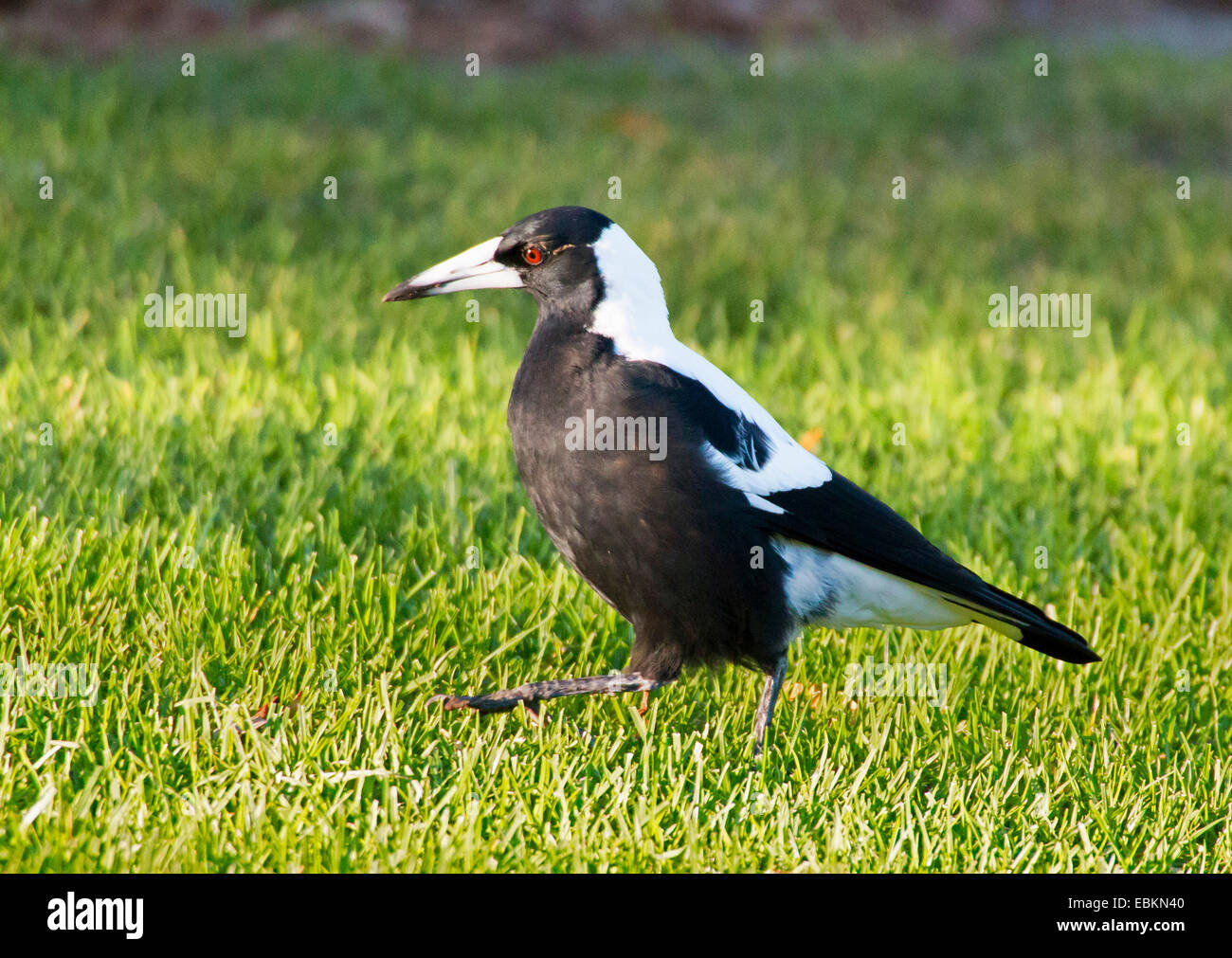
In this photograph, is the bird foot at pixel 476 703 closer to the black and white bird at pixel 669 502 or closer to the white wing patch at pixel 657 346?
the black and white bird at pixel 669 502

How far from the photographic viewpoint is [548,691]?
3207 millimetres

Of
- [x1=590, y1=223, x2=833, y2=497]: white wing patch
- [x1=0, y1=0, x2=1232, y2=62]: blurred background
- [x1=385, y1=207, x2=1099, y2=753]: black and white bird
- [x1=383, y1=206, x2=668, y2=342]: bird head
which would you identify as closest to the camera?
[x1=385, y1=207, x2=1099, y2=753]: black and white bird

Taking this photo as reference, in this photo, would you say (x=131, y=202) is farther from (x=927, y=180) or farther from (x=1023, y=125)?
(x=1023, y=125)

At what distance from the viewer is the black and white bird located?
9.92 feet

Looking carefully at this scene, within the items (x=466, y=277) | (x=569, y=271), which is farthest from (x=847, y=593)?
(x=466, y=277)

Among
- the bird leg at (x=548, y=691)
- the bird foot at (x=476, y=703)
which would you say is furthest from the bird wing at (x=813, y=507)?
the bird foot at (x=476, y=703)

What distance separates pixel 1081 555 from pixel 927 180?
433 cm

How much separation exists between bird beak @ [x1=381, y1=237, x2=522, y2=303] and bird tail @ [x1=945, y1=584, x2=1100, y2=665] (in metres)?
1.27

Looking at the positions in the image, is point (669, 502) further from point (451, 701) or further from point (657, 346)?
point (451, 701)

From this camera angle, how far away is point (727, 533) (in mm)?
3059

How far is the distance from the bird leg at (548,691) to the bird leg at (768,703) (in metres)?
0.23

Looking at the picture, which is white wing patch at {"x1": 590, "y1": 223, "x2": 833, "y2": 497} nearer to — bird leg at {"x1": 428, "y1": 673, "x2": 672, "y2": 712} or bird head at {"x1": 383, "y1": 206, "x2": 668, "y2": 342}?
bird head at {"x1": 383, "y1": 206, "x2": 668, "y2": 342}

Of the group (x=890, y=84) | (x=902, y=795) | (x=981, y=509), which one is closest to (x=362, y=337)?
(x=981, y=509)

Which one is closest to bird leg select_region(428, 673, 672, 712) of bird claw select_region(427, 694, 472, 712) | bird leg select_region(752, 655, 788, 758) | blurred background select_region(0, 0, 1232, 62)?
bird claw select_region(427, 694, 472, 712)
